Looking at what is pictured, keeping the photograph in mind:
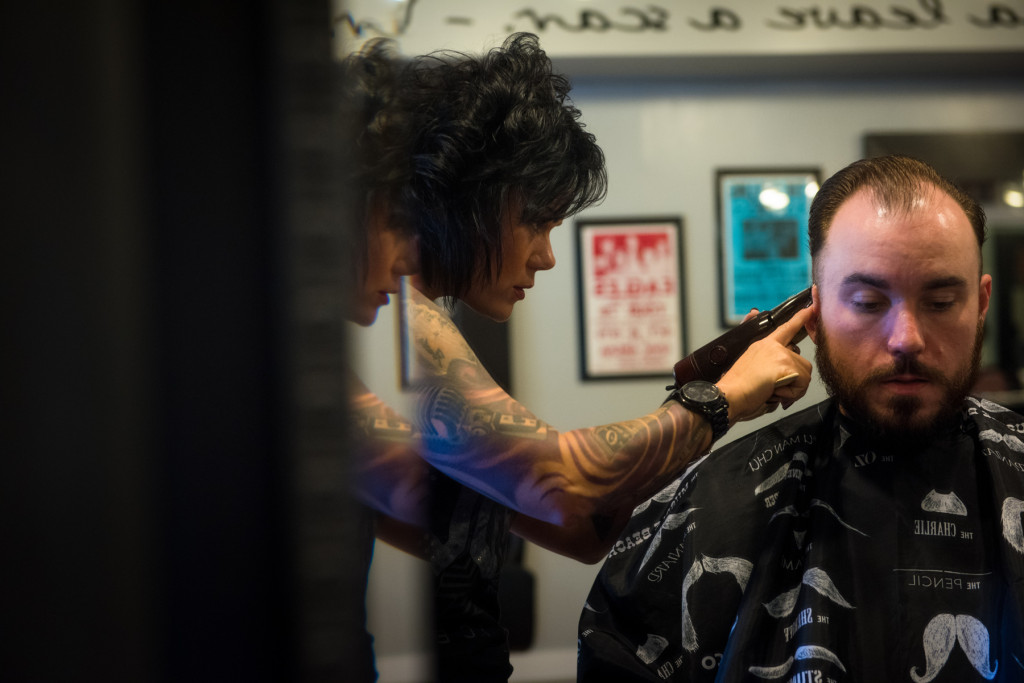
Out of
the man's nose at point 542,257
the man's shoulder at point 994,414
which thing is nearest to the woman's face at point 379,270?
the man's nose at point 542,257

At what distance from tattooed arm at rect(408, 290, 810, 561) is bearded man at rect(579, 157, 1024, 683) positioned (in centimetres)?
27

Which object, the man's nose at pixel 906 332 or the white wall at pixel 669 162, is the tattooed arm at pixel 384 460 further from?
the white wall at pixel 669 162

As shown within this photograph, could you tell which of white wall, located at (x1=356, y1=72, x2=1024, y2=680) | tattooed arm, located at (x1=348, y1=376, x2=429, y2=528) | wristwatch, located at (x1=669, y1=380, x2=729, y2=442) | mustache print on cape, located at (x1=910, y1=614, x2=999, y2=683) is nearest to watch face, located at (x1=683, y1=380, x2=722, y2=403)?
wristwatch, located at (x1=669, y1=380, x2=729, y2=442)

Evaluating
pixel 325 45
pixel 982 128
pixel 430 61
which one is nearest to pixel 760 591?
pixel 430 61

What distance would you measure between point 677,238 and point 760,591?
2.67 meters

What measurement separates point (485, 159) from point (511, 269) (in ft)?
0.66

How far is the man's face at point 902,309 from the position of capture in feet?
4.93

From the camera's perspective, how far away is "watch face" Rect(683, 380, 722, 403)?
150 centimetres

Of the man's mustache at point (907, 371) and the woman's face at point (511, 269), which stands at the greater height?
the woman's face at point (511, 269)

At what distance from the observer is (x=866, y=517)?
5.36ft

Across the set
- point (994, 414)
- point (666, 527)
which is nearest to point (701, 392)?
point (666, 527)

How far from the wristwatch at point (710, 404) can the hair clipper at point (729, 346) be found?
0.16 m

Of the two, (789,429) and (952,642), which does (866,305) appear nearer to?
(789,429)

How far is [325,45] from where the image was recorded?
19.0 inches
